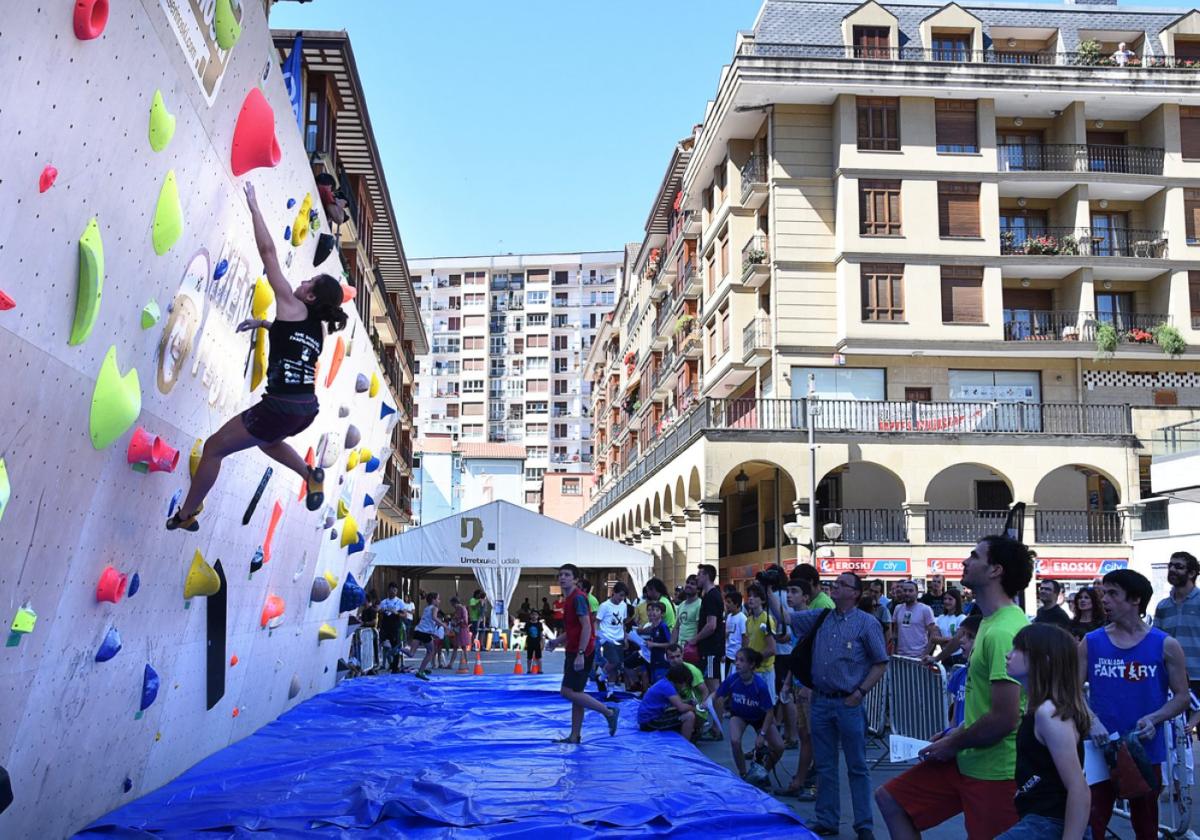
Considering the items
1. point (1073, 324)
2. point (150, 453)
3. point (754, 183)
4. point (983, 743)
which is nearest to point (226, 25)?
point (150, 453)

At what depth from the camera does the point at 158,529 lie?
7.72 m

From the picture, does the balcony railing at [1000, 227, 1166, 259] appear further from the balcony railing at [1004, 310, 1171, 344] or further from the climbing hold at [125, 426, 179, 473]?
the climbing hold at [125, 426, 179, 473]

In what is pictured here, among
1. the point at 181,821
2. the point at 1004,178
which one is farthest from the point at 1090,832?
the point at 1004,178

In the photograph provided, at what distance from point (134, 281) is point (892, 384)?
29.7 m

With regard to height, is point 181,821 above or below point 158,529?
below

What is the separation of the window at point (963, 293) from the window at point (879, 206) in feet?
6.62

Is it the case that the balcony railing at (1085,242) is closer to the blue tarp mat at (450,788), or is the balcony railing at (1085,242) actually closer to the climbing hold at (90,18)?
the blue tarp mat at (450,788)

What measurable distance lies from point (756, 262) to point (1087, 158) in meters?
9.97

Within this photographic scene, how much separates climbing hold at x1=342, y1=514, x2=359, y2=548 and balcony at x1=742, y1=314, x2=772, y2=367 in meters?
21.1

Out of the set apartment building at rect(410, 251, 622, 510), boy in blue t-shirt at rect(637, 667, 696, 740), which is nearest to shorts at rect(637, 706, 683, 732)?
boy in blue t-shirt at rect(637, 667, 696, 740)

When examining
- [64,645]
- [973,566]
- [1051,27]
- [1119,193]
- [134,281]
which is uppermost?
[1051,27]

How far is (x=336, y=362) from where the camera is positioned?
11.8 metres

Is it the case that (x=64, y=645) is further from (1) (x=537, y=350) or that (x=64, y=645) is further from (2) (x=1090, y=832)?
(1) (x=537, y=350)

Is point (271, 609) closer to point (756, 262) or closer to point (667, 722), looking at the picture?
point (667, 722)
